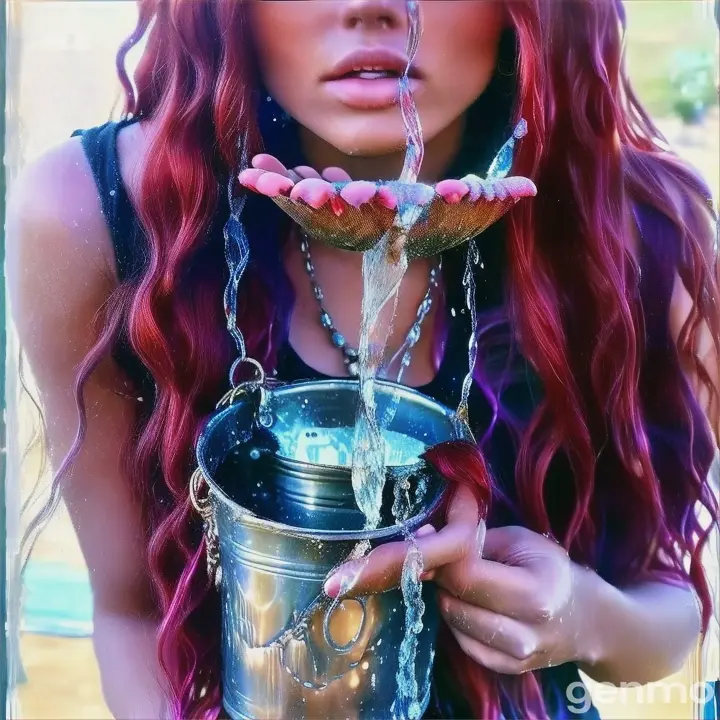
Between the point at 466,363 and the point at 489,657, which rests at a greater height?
the point at 466,363

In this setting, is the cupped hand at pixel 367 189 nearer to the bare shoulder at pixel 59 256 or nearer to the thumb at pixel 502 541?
the bare shoulder at pixel 59 256

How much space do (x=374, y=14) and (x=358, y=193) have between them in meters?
0.17

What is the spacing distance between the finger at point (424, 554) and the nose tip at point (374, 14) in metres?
0.41

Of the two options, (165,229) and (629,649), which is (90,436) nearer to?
(165,229)

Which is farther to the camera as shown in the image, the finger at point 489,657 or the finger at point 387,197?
the finger at point 489,657

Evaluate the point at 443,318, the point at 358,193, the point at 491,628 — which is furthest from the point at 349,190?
the point at 491,628

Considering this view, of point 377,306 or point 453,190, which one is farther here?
point 377,306

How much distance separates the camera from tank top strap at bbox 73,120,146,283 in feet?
2.32

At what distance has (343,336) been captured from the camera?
0.76m

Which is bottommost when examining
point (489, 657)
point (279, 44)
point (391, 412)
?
point (489, 657)

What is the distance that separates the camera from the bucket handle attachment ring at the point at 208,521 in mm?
717

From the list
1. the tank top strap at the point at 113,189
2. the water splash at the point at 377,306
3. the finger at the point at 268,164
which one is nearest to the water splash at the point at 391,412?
the water splash at the point at 377,306

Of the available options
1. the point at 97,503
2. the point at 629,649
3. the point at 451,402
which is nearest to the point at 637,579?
the point at 629,649

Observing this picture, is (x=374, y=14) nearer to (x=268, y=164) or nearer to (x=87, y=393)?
(x=268, y=164)
